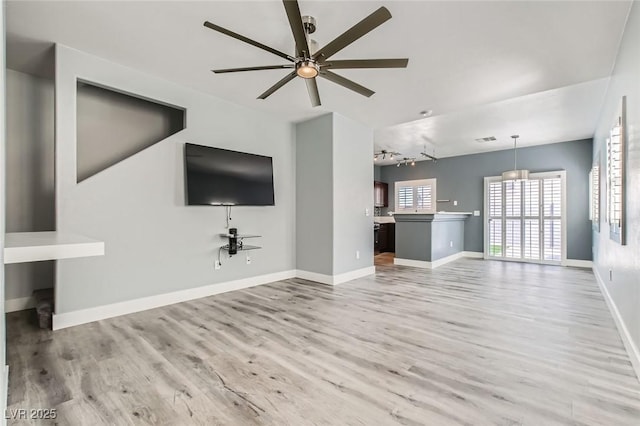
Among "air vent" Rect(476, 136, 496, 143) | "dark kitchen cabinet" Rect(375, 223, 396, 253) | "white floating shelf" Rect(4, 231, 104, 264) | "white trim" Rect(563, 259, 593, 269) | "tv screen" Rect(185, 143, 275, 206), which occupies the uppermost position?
"air vent" Rect(476, 136, 496, 143)

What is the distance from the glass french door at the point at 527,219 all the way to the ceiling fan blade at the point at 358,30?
268 inches

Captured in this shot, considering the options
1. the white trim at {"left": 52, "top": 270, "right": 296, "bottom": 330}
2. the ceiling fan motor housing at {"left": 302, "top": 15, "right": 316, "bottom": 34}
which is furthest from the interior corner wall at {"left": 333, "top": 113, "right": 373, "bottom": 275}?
the ceiling fan motor housing at {"left": 302, "top": 15, "right": 316, "bottom": 34}

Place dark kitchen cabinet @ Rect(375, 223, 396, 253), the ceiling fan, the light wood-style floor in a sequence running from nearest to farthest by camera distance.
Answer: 1. the light wood-style floor
2. the ceiling fan
3. dark kitchen cabinet @ Rect(375, 223, 396, 253)

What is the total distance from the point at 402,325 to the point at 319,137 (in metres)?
3.20

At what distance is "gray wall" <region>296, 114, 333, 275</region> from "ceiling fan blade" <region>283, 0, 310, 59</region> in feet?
8.21

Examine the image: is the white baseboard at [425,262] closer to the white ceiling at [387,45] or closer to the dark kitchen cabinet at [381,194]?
the dark kitchen cabinet at [381,194]

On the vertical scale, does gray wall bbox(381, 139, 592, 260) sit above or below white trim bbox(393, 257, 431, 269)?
above

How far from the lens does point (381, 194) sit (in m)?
9.56

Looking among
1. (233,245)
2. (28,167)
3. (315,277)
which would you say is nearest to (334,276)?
(315,277)

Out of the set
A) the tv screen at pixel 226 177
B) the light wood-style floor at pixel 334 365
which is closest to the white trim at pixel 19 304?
the light wood-style floor at pixel 334 365

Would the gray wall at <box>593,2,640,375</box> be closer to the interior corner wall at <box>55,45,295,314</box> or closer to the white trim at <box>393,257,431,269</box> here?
the white trim at <box>393,257,431,269</box>

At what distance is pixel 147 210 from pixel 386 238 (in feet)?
22.4

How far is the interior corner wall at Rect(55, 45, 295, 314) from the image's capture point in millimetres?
3016

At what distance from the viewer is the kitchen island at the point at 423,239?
6309mm
